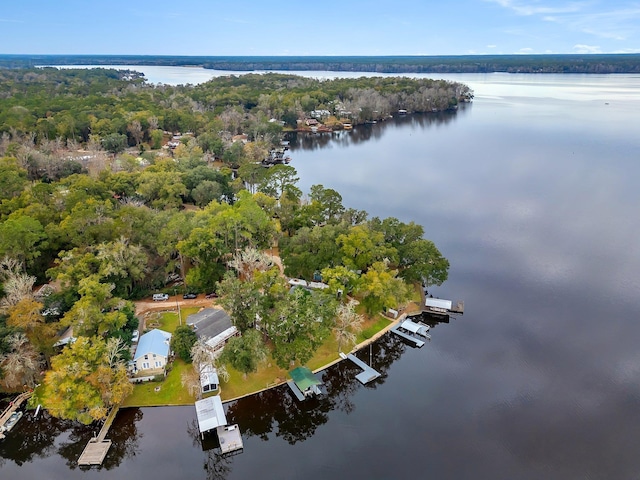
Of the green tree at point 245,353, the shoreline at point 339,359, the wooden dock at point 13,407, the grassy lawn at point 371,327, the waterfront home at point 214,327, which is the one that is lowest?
the wooden dock at point 13,407

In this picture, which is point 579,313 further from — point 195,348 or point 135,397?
point 135,397

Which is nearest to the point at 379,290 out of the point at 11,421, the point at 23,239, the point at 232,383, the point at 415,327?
the point at 415,327

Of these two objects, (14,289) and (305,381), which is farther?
(14,289)

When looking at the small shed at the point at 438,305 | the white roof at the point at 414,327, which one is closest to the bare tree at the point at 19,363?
the white roof at the point at 414,327

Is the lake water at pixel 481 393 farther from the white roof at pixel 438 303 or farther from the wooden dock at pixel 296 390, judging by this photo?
the white roof at pixel 438 303

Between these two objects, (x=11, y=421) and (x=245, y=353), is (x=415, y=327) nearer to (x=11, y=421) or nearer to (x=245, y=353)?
(x=245, y=353)

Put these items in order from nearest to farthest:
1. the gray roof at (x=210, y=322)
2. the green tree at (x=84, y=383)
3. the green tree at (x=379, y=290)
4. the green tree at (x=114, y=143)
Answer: the green tree at (x=84, y=383) → the gray roof at (x=210, y=322) → the green tree at (x=379, y=290) → the green tree at (x=114, y=143)

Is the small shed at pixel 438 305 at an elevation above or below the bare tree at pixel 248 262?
below
